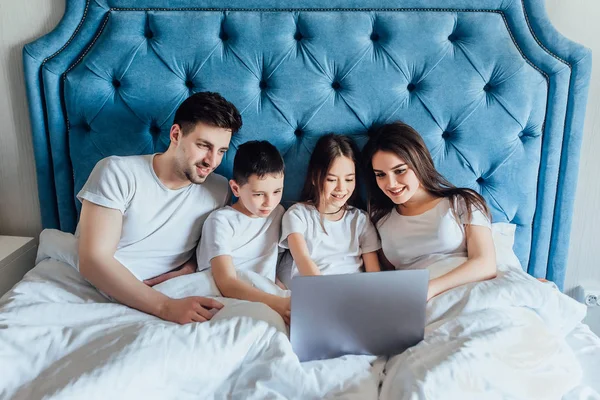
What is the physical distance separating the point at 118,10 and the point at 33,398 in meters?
1.12

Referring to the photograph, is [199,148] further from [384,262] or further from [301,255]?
[384,262]

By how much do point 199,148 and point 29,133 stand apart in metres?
0.72

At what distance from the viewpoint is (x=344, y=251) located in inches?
54.0

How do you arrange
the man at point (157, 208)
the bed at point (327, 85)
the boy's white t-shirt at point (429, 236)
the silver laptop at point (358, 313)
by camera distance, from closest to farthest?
1. the silver laptop at point (358, 313)
2. the man at point (157, 208)
3. the boy's white t-shirt at point (429, 236)
4. the bed at point (327, 85)

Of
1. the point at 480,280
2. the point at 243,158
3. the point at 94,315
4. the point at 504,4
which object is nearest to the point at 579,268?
the point at 480,280

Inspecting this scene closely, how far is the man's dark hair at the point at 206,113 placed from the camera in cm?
125

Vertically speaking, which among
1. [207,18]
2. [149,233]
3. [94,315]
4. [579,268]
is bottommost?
[579,268]

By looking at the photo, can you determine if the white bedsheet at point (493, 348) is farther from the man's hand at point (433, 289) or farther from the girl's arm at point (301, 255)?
the girl's arm at point (301, 255)

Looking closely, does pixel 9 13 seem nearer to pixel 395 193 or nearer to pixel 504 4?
pixel 395 193

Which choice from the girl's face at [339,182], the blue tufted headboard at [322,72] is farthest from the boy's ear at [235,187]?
the girl's face at [339,182]

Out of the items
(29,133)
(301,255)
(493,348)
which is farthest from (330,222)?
(29,133)

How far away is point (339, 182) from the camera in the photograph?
52.2 inches

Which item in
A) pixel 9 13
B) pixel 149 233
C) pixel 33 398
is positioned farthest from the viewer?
pixel 9 13

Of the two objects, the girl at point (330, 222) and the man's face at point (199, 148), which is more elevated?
the man's face at point (199, 148)
